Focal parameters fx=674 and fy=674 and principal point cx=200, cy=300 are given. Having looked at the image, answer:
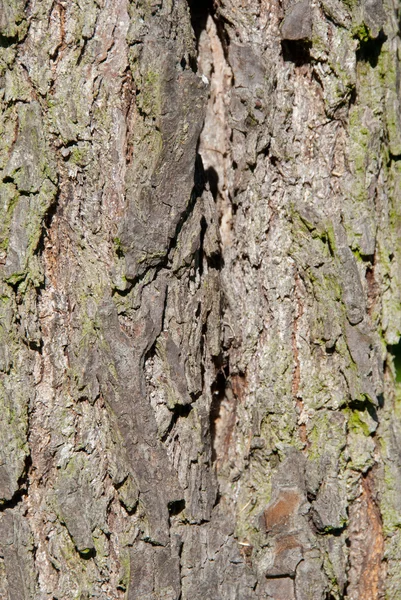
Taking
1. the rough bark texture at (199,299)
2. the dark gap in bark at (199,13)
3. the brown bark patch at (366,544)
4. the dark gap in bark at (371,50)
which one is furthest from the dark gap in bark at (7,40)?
the brown bark patch at (366,544)

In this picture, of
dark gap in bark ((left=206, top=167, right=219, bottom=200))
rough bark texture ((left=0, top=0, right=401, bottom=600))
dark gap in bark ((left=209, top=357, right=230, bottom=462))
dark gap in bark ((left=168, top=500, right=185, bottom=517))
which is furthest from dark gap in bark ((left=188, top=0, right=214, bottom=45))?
dark gap in bark ((left=168, top=500, right=185, bottom=517))

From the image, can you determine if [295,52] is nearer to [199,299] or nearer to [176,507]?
[199,299]

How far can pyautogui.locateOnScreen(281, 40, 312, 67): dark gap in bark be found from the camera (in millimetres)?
1489

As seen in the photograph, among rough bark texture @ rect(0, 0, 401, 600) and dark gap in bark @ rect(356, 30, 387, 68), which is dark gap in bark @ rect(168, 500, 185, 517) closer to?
rough bark texture @ rect(0, 0, 401, 600)

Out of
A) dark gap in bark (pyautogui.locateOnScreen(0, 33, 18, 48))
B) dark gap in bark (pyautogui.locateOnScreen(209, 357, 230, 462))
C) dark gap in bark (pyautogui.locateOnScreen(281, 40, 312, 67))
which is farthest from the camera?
dark gap in bark (pyautogui.locateOnScreen(209, 357, 230, 462))

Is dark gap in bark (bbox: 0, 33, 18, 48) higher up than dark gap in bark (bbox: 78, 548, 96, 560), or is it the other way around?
dark gap in bark (bbox: 0, 33, 18, 48)

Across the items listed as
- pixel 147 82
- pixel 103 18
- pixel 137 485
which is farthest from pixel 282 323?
pixel 103 18

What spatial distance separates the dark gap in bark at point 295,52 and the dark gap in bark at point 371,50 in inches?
4.9

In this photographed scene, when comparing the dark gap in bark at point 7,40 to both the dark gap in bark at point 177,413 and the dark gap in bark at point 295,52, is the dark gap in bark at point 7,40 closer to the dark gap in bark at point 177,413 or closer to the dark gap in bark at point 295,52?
the dark gap in bark at point 295,52

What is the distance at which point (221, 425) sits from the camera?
163 centimetres

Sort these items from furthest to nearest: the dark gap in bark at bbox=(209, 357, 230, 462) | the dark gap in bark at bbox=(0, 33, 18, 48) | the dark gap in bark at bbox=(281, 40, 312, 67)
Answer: the dark gap in bark at bbox=(209, 357, 230, 462), the dark gap in bark at bbox=(281, 40, 312, 67), the dark gap in bark at bbox=(0, 33, 18, 48)

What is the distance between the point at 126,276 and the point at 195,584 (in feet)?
2.24

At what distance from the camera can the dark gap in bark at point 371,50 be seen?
5.00ft

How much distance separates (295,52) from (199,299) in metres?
0.59
